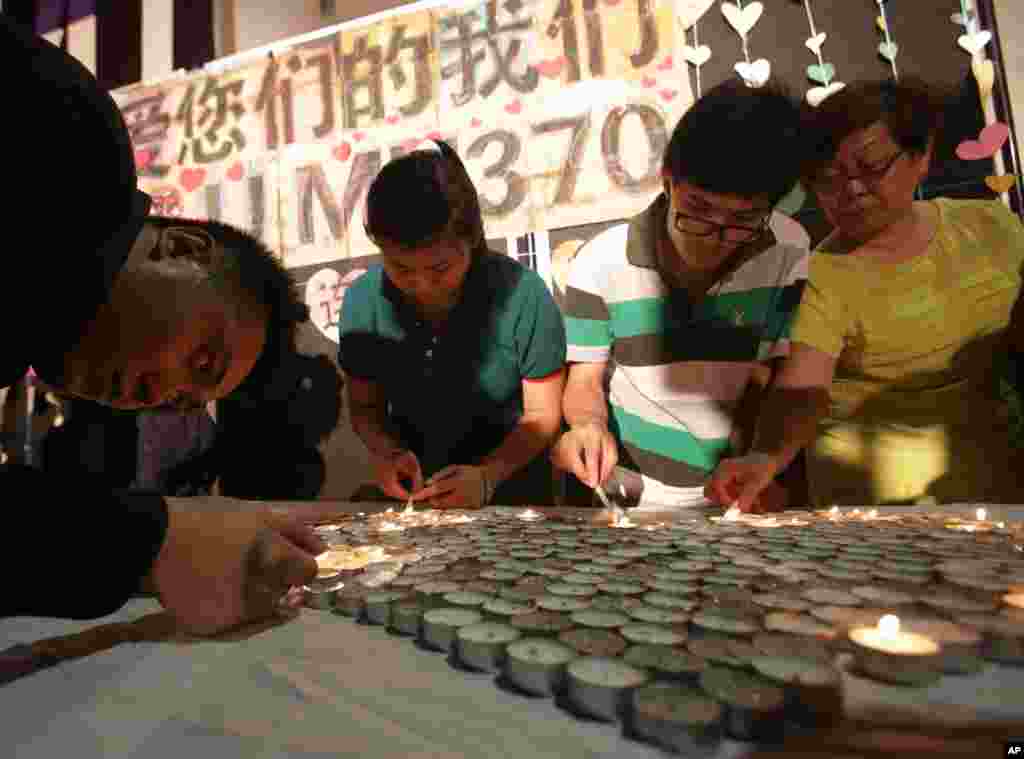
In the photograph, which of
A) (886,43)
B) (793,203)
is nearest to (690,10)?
(886,43)

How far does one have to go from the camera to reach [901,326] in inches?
57.3

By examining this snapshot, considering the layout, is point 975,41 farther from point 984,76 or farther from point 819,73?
point 819,73

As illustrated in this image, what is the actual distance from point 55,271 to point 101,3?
124 inches

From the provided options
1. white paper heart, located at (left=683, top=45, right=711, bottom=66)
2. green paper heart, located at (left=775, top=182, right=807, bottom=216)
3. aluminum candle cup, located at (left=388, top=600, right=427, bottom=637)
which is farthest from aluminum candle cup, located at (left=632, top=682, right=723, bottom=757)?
white paper heart, located at (left=683, top=45, right=711, bottom=66)

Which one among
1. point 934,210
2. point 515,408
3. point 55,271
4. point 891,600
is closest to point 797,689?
point 891,600

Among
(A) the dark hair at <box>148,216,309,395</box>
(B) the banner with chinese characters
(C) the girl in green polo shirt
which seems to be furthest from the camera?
(B) the banner with chinese characters

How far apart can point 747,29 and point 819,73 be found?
0.27m

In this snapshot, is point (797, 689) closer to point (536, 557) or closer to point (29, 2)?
point (536, 557)

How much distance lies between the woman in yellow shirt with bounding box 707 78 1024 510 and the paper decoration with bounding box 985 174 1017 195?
20 cm

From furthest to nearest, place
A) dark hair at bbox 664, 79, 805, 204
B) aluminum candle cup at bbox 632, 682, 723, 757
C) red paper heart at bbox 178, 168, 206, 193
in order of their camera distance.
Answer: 1. red paper heart at bbox 178, 168, 206, 193
2. dark hair at bbox 664, 79, 805, 204
3. aluminum candle cup at bbox 632, 682, 723, 757

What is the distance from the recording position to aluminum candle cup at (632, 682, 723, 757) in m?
0.37

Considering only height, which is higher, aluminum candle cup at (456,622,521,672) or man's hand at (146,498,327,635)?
man's hand at (146,498,327,635)

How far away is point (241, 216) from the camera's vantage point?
7.93 feet

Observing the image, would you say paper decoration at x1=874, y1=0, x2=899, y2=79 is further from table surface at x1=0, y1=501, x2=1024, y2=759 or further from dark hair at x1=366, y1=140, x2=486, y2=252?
table surface at x1=0, y1=501, x2=1024, y2=759
